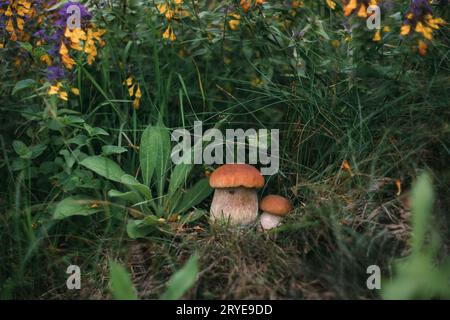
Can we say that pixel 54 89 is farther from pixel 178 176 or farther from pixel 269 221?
pixel 269 221

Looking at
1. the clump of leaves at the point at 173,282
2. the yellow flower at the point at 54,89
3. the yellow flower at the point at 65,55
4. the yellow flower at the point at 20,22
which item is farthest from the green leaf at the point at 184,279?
the yellow flower at the point at 20,22

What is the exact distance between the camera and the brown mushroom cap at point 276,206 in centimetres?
242

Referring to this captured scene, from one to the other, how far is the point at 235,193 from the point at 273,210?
22 cm

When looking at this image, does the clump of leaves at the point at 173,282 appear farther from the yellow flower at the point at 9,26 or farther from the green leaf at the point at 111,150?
the yellow flower at the point at 9,26

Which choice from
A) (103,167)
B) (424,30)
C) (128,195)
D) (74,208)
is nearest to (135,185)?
(128,195)

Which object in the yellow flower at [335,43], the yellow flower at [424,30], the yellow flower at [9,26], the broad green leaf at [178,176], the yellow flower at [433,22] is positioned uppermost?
the yellow flower at [335,43]

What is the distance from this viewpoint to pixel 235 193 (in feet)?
8.21

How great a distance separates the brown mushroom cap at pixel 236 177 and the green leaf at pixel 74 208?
0.61 metres

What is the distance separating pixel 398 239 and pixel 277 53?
5.23 feet

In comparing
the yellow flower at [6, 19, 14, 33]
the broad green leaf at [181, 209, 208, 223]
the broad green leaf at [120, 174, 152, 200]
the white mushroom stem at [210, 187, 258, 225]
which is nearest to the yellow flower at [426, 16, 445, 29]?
the white mushroom stem at [210, 187, 258, 225]

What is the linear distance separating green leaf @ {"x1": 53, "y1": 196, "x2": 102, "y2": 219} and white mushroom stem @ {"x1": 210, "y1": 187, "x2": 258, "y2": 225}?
60 cm

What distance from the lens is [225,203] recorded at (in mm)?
2494
